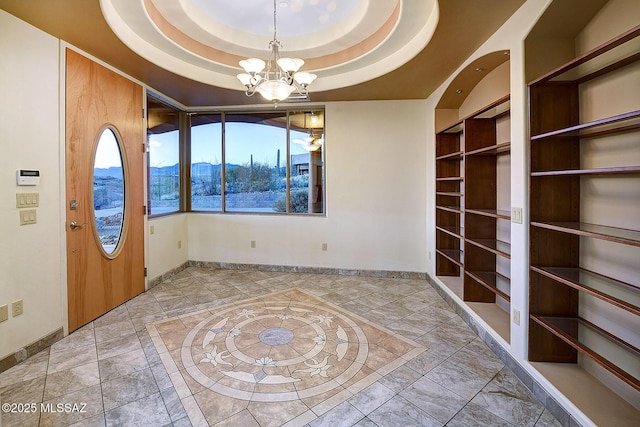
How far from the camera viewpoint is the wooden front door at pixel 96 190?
2822 mm

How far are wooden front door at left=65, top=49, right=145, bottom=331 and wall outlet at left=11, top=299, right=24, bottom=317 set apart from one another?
1.38ft

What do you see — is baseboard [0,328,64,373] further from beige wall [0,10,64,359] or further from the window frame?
the window frame

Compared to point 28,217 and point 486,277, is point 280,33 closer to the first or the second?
point 28,217

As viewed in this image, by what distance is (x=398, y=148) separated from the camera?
14.8 feet

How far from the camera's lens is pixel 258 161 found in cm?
504

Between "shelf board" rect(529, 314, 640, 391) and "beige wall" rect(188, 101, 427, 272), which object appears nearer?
"shelf board" rect(529, 314, 640, 391)

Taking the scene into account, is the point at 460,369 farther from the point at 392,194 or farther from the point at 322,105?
the point at 322,105

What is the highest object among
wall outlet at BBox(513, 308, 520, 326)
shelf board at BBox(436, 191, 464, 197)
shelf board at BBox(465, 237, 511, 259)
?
shelf board at BBox(436, 191, 464, 197)

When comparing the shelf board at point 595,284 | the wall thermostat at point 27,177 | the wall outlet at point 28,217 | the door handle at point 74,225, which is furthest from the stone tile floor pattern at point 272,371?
the wall thermostat at point 27,177

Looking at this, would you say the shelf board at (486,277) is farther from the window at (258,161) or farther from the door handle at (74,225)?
the door handle at (74,225)

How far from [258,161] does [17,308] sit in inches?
136

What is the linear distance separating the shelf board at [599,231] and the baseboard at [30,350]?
408 centimetres

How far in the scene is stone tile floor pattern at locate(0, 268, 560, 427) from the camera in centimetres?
179

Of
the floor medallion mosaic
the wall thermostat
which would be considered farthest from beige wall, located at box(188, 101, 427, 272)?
the wall thermostat
